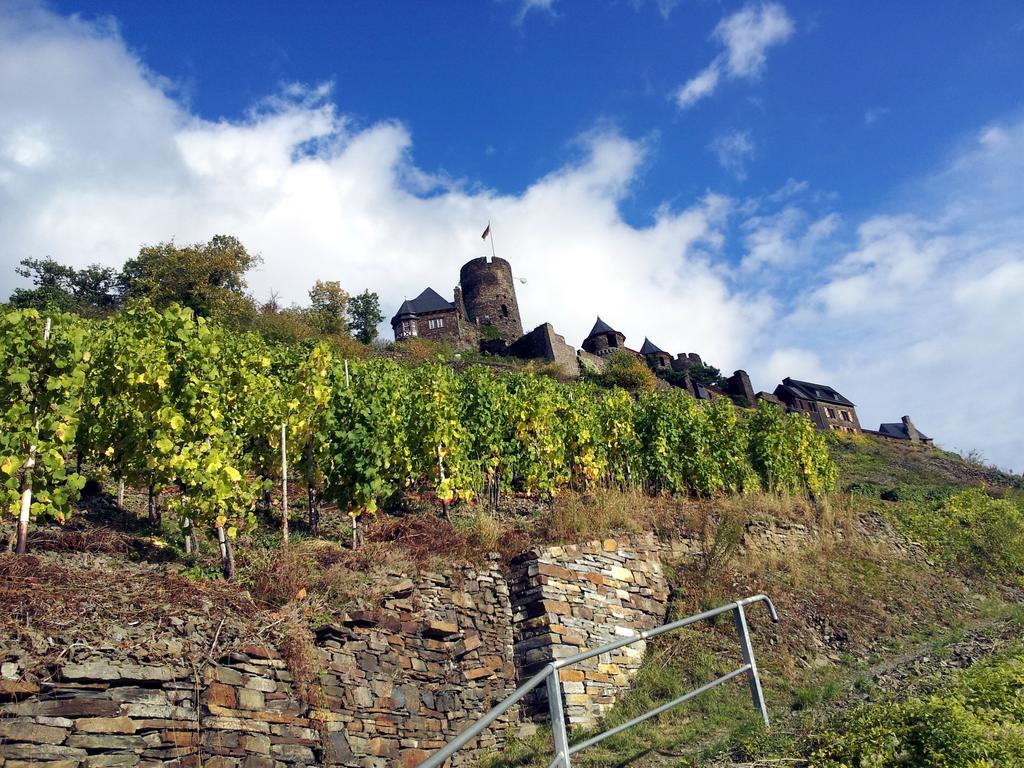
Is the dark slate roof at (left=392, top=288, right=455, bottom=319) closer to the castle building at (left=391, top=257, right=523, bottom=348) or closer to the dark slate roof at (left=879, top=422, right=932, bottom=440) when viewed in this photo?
the castle building at (left=391, top=257, right=523, bottom=348)

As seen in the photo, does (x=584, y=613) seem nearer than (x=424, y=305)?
Yes

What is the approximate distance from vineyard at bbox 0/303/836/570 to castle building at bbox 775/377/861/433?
4682 cm

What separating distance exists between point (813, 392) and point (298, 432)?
63.5m

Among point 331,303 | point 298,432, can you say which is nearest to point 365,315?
point 331,303

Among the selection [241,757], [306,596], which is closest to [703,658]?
[306,596]

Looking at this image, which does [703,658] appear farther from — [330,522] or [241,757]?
[330,522]

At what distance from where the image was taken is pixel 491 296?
56094 mm

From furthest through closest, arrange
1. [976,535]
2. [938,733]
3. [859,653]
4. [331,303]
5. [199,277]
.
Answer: [331,303], [199,277], [976,535], [859,653], [938,733]

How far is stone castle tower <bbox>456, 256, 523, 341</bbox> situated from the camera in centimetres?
5516

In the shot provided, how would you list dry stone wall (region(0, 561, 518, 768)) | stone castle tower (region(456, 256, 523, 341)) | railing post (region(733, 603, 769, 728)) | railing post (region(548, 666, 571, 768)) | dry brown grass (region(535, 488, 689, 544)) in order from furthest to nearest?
stone castle tower (region(456, 256, 523, 341)), dry brown grass (region(535, 488, 689, 544)), railing post (region(733, 603, 769, 728)), dry stone wall (region(0, 561, 518, 768)), railing post (region(548, 666, 571, 768))

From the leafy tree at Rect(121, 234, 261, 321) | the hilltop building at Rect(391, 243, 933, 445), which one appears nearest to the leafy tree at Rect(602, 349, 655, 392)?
the hilltop building at Rect(391, 243, 933, 445)

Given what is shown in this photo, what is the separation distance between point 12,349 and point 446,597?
5.77 meters

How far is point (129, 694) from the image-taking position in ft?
18.1

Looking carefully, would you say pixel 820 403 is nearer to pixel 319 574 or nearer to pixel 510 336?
pixel 510 336
